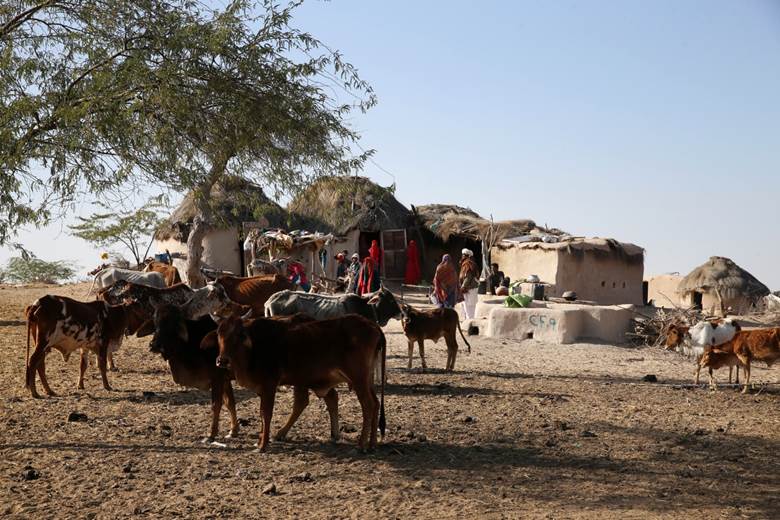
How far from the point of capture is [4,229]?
384 inches

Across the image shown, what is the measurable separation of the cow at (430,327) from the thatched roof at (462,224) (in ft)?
59.6

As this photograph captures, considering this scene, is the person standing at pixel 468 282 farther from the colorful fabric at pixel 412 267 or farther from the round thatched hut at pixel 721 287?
the round thatched hut at pixel 721 287

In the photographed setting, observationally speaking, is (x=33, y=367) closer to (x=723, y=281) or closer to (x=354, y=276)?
(x=354, y=276)

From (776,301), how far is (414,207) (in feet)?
47.0

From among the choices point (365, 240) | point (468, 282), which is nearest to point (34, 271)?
point (365, 240)

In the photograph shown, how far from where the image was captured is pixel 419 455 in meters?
8.42

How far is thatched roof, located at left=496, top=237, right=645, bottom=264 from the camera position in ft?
87.5

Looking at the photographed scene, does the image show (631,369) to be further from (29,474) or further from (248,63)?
(29,474)

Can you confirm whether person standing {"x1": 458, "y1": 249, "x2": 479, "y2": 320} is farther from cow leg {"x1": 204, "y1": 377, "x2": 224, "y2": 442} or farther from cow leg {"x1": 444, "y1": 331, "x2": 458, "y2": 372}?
cow leg {"x1": 204, "y1": 377, "x2": 224, "y2": 442}

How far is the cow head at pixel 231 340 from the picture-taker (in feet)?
27.1

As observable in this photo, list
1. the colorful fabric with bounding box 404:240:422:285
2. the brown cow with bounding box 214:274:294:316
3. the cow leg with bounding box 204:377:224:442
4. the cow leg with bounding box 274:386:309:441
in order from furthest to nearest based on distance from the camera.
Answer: the colorful fabric with bounding box 404:240:422:285 → the brown cow with bounding box 214:274:294:316 → the cow leg with bounding box 274:386:309:441 → the cow leg with bounding box 204:377:224:442

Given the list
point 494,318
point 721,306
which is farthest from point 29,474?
point 721,306

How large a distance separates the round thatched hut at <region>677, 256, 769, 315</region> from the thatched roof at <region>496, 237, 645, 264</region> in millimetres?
6069

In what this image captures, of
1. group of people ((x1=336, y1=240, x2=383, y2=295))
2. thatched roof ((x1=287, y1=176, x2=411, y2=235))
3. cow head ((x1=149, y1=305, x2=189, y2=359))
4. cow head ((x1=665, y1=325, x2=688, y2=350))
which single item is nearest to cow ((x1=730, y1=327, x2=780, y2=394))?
cow head ((x1=665, y1=325, x2=688, y2=350))
